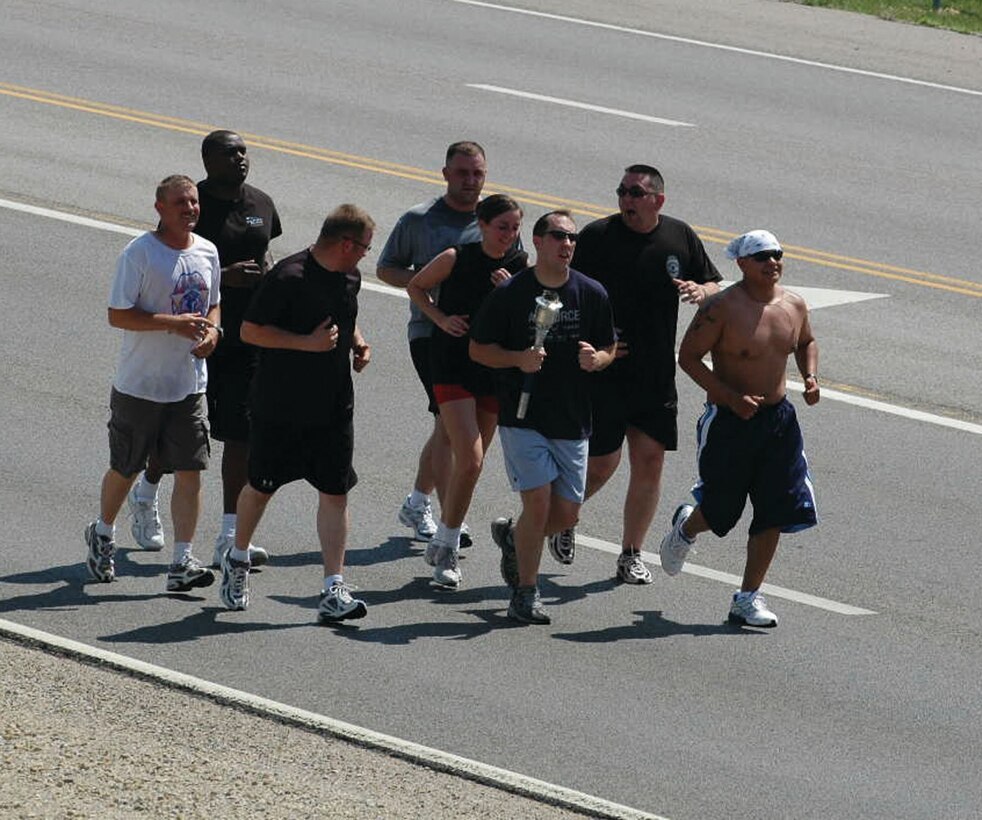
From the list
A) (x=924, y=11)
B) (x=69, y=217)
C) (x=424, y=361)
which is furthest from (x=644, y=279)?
(x=924, y=11)

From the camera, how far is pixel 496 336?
33.4 feet

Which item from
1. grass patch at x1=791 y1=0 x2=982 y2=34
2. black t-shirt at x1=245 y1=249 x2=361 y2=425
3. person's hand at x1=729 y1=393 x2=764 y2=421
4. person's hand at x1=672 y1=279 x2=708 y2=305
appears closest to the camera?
black t-shirt at x1=245 y1=249 x2=361 y2=425

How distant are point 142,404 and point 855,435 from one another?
492 centimetres

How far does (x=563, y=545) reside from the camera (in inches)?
429

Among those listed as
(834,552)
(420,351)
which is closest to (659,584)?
(834,552)

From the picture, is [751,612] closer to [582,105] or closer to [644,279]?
[644,279]

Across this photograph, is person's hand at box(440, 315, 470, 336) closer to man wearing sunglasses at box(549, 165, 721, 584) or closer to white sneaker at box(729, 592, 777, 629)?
man wearing sunglasses at box(549, 165, 721, 584)

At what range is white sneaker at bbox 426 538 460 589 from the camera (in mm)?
10648

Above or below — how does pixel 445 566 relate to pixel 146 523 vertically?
above

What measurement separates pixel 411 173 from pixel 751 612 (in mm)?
9047

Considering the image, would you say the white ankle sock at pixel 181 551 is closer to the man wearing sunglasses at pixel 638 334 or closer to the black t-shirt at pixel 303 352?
the black t-shirt at pixel 303 352

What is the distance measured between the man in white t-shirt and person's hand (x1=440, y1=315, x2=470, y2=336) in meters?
1.14

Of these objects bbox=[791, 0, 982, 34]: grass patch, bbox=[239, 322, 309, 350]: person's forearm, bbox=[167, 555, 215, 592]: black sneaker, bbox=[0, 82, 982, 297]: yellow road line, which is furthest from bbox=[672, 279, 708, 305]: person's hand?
bbox=[791, 0, 982, 34]: grass patch

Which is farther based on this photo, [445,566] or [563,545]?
[563,545]
